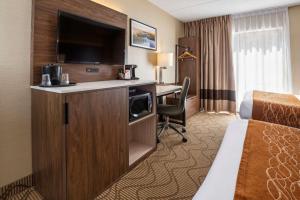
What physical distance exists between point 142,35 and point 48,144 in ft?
8.02

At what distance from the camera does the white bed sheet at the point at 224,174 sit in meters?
0.70

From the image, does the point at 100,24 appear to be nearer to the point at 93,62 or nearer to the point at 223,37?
the point at 93,62

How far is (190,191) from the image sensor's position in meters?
1.70

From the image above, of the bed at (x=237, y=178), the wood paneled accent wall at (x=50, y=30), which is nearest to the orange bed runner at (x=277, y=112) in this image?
the bed at (x=237, y=178)

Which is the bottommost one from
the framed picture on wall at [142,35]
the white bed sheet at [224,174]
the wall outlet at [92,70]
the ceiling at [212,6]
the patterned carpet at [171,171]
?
the patterned carpet at [171,171]

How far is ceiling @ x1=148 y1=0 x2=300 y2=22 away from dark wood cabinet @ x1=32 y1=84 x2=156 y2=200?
2742 mm

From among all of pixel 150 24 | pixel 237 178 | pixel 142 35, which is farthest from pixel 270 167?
pixel 150 24

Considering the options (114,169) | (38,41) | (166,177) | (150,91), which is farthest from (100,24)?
(166,177)

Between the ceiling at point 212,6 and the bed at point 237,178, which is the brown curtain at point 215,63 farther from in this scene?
the bed at point 237,178

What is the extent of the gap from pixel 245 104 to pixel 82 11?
2.28m

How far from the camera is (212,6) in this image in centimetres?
392

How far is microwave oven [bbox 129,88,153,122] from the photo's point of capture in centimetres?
207

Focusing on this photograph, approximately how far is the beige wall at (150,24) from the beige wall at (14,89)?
3.50 feet

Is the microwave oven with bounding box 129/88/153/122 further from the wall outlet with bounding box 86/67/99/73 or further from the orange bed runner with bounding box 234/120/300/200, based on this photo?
the orange bed runner with bounding box 234/120/300/200
